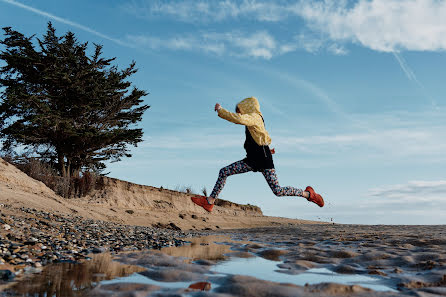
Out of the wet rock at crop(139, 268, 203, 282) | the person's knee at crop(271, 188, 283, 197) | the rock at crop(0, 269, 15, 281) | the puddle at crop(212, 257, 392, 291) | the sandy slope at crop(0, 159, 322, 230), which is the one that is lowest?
the rock at crop(0, 269, 15, 281)

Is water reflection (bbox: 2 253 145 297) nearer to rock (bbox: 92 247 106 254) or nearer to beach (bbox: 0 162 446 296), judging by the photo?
beach (bbox: 0 162 446 296)

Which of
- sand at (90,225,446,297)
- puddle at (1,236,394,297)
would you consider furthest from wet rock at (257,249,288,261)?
puddle at (1,236,394,297)

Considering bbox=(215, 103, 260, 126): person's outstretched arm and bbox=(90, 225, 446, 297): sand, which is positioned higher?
bbox=(215, 103, 260, 126): person's outstretched arm

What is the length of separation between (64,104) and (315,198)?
1883cm

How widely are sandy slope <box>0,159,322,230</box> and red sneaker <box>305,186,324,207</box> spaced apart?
21.9ft

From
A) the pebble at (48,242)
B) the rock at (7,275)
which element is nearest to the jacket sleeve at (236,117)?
the pebble at (48,242)

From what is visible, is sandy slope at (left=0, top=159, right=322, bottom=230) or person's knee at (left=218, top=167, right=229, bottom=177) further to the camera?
sandy slope at (left=0, top=159, right=322, bottom=230)

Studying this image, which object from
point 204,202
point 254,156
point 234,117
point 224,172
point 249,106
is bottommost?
point 204,202

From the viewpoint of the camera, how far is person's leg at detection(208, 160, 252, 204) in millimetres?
7703

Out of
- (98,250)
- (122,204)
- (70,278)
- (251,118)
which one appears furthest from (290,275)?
(122,204)

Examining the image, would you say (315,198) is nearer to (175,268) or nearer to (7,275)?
(175,268)

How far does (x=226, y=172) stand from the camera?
7805 mm

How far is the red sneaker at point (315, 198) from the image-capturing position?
8.50m

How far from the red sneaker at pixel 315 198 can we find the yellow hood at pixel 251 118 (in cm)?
172
